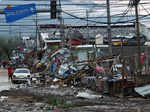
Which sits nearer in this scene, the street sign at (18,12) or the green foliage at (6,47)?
the street sign at (18,12)

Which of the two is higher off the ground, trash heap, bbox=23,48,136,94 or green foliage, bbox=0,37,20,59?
trash heap, bbox=23,48,136,94

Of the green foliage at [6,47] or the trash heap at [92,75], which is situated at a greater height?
the trash heap at [92,75]

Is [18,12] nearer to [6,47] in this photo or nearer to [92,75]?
[92,75]

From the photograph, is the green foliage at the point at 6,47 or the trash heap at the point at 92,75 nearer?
the trash heap at the point at 92,75

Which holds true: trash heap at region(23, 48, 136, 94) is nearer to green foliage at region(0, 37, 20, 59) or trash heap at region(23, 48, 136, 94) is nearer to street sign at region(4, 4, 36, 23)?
street sign at region(4, 4, 36, 23)

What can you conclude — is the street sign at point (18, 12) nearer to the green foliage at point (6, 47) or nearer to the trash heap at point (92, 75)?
the trash heap at point (92, 75)

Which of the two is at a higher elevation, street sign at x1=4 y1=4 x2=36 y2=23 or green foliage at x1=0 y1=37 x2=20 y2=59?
street sign at x1=4 y1=4 x2=36 y2=23

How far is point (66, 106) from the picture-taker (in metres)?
15.5

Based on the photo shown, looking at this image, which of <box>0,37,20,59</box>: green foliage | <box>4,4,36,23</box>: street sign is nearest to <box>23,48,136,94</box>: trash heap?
<box>4,4,36,23</box>: street sign

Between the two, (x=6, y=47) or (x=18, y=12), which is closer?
(x=18, y=12)

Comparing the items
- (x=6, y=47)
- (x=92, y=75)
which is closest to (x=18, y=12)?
(x=92, y=75)

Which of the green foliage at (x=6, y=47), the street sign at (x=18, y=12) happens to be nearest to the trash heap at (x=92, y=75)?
the street sign at (x=18, y=12)

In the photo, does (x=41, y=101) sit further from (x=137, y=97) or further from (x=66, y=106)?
(x=137, y=97)

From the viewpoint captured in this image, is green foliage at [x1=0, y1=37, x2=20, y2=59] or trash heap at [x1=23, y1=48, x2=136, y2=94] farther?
green foliage at [x1=0, y1=37, x2=20, y2=59]
